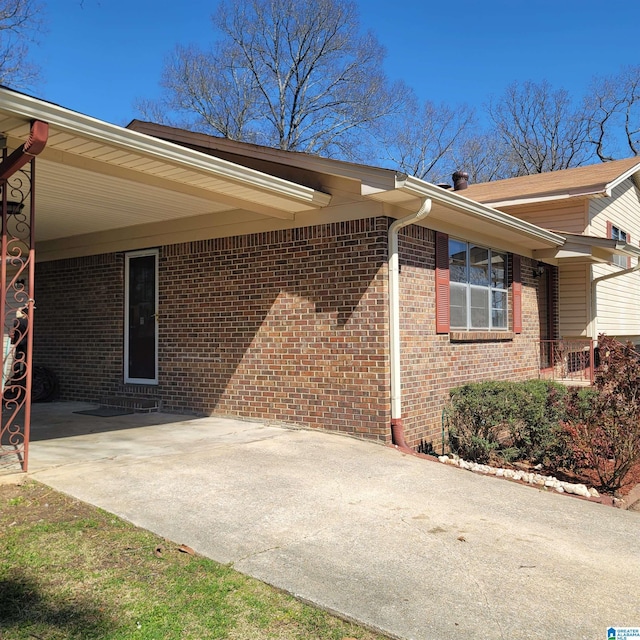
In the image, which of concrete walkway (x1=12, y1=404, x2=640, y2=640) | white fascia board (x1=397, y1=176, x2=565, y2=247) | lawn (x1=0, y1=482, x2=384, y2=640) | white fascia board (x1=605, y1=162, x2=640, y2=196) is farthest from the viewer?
white fascia board (x1=605, y1=162, x2=640, y2=196)

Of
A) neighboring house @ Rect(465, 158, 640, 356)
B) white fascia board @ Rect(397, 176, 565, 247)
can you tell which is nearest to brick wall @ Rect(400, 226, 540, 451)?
white fascia board @ Rect(397, 176, 565, 247)

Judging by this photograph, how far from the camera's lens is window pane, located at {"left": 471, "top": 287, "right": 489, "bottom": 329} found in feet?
30.1

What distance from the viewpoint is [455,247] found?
A: 8789mm

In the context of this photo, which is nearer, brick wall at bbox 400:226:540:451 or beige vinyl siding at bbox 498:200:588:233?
brick wall at bbox 400:226:540:451

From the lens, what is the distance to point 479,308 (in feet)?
30.7

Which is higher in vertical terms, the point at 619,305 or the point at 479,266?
the point at 479,266

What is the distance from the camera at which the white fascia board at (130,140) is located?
4.42 metres

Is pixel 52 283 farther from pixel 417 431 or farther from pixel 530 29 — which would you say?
pixel 530 29

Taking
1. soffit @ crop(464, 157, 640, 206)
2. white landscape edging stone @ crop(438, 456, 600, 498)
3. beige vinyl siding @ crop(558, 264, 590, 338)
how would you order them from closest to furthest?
white landscape edging stone @ crop(438, 456, 600, 498) < beige vinyl siding @ crop(558, 264, 590, 338) < soffit @ crop(464, 157, 640, 206)

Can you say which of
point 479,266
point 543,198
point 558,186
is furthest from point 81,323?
point 558,186

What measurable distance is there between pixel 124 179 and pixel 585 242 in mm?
7832

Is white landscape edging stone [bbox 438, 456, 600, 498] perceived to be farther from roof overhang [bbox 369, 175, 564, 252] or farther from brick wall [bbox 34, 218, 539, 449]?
roof overhang [bbox 369, 175, 564, 252]

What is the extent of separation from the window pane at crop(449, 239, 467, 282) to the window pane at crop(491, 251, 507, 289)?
1.02 m

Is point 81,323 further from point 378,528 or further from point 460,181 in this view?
point 460,181
